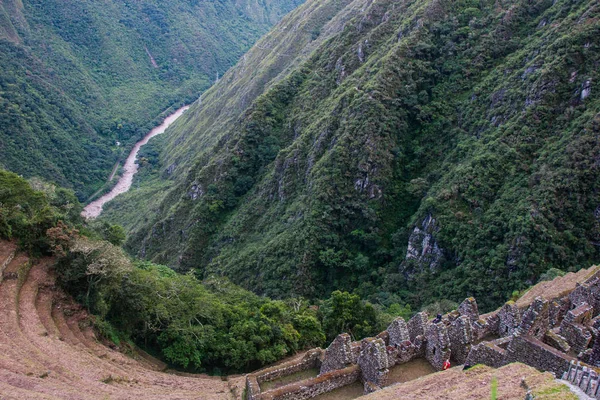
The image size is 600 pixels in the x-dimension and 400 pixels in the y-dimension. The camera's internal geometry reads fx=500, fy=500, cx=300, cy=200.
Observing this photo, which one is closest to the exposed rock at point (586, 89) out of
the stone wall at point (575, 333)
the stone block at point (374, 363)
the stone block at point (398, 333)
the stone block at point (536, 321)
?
the stone wall at point (575, 333)

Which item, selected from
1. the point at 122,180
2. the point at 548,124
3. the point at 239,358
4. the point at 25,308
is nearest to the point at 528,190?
the point at 548,124

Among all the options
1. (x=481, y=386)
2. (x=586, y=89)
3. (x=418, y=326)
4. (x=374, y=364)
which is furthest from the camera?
(x=586, y=89)

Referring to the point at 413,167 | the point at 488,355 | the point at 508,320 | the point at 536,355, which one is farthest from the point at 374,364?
the point at 413,167

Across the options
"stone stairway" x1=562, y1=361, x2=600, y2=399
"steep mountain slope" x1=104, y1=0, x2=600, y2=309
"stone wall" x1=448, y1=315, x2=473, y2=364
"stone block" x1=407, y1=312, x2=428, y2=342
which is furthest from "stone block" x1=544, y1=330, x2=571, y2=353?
"steep mountain slope" x1=104, y1=0, x2=600, y2=309

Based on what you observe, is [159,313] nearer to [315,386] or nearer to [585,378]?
[315,386]

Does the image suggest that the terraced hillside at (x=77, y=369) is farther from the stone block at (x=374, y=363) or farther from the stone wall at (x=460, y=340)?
the stone wall at (x=460, y=340)

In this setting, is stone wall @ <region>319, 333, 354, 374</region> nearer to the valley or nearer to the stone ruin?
the stone ruin

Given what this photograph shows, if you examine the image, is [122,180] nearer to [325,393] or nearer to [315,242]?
[315,242]
